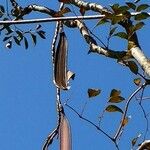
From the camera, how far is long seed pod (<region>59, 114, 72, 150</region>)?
1021 millimetres

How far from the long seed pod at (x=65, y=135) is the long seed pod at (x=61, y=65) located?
136 mm

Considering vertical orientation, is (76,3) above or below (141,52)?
above

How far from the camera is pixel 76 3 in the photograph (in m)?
1.93

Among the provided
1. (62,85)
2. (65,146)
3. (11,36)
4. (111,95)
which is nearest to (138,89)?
(111,95)

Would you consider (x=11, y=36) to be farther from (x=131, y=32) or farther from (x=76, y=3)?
(x=131, y=32)

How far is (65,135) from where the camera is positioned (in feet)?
3.47

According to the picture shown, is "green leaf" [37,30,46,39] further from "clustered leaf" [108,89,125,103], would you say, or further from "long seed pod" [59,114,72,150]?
"long seed pod" [59,114,72,150]

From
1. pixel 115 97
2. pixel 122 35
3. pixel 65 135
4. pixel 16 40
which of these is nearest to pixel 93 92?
pixel 115 97

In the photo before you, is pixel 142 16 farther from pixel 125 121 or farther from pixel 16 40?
pixel 16 40

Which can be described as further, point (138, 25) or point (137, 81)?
point (137, 81)

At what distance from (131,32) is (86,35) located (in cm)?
32

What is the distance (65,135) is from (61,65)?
327 millimetres

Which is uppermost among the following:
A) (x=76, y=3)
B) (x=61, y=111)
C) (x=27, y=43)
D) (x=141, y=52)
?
(x=27, y=43)

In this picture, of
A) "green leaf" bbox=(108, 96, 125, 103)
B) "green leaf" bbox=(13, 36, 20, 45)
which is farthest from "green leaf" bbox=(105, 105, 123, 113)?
"green leaf" bbox=(13, 36, 20, 45)
